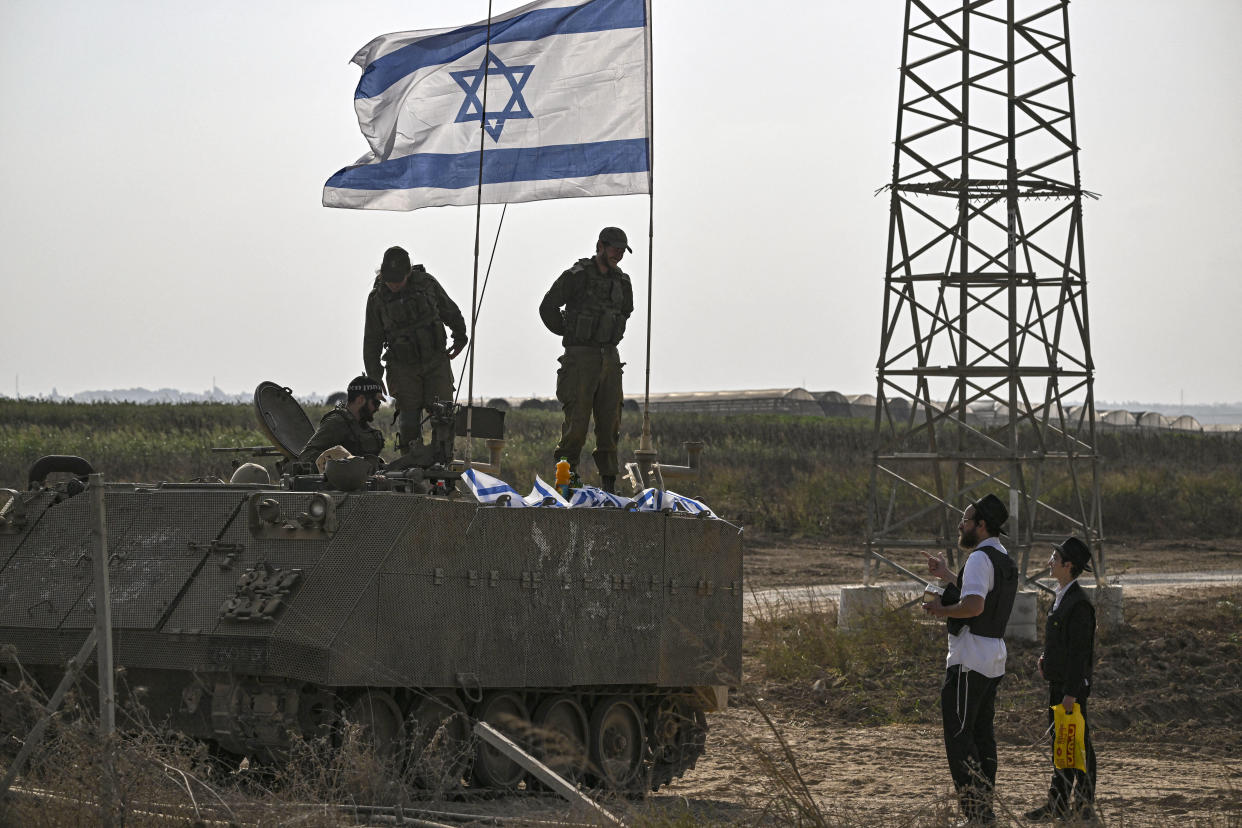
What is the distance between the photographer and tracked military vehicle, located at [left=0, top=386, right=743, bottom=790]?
332 inches

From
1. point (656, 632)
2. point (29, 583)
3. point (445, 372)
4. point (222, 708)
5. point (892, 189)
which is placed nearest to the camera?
point (222, 708)

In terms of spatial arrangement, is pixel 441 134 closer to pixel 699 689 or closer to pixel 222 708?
pixel 699 689

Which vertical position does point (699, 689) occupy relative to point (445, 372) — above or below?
below

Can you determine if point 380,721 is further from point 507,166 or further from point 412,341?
point 507,166

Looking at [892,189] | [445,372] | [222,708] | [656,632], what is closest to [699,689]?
[656,632]

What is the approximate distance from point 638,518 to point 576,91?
3.77 m

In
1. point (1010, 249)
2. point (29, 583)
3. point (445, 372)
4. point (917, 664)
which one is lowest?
point (917, 664)

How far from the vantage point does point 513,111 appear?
1284 centimetres

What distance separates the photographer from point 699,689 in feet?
37.8

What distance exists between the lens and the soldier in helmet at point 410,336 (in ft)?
39.6

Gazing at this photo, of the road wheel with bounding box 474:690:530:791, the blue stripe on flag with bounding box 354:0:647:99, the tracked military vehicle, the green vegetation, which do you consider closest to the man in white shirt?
the tracked military vehicle

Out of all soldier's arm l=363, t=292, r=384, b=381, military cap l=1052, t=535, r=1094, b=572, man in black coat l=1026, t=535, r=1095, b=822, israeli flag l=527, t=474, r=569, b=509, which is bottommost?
man in black coat l=1026, t=535, r=1095, b=822

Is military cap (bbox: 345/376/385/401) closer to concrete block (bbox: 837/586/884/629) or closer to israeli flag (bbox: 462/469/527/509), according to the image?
israeli flag (bbox: 462/469/527/509)

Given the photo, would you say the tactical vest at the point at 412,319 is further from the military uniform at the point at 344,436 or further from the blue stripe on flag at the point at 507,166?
the military uniform at the point at 344,436
